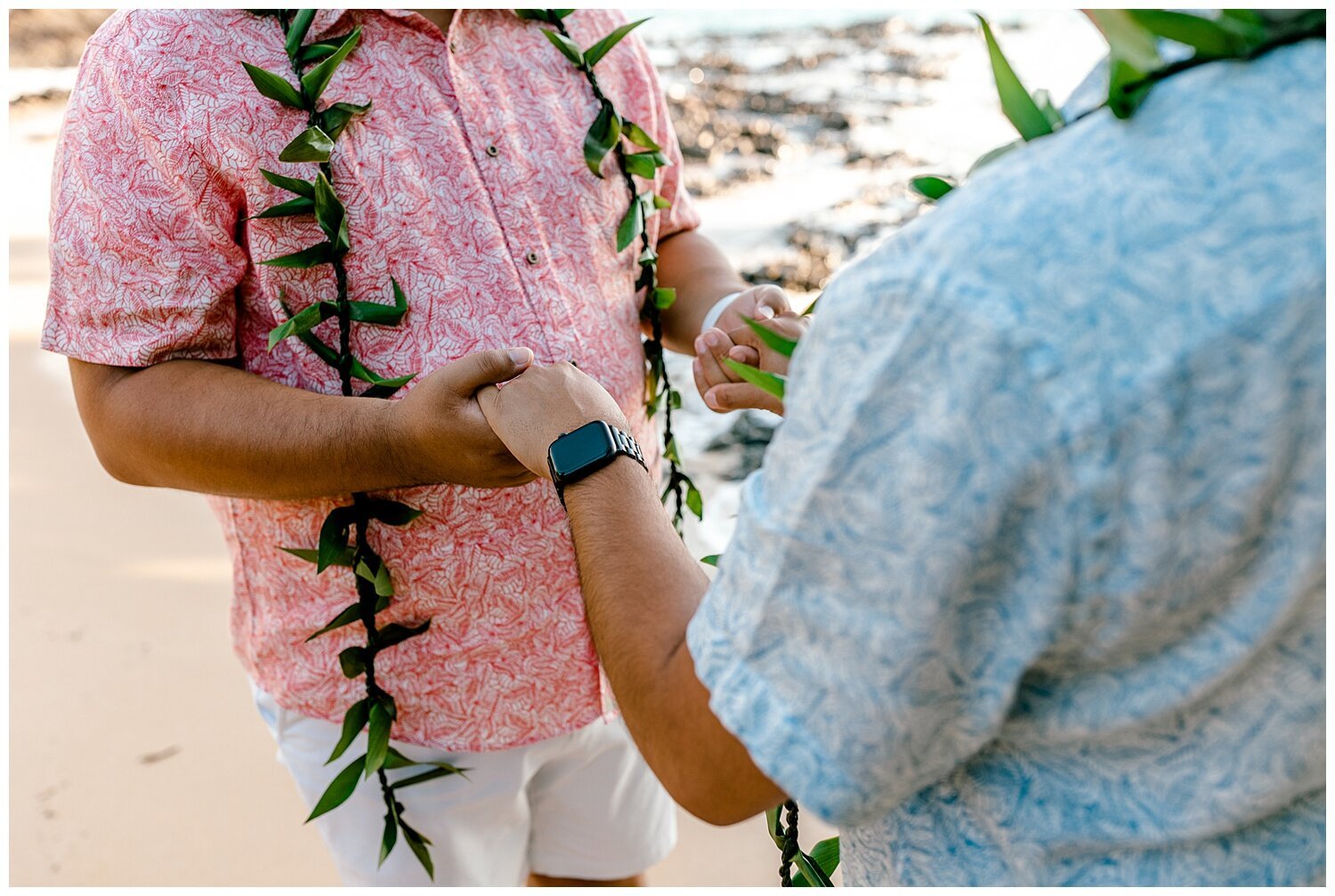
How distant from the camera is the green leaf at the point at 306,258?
137 centimetres

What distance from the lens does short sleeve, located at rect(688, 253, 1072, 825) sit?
0.70 meters

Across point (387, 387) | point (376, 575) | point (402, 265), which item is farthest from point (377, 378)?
point (376, 575)

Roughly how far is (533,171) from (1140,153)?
967 mm

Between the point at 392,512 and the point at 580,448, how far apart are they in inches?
16.8

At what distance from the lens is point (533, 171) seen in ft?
5.04

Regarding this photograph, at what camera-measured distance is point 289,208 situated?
A: 4.40 ft

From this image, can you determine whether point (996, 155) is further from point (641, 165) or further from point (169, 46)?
point (169, 46)

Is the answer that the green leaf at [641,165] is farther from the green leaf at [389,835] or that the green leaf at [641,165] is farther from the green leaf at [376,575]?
the green leaf at [389,835]

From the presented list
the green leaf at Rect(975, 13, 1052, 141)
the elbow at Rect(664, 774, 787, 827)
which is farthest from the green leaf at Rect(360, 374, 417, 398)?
the green leaf at Rect(975, 13, 1052, 141)

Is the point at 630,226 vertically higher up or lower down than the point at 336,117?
lower down

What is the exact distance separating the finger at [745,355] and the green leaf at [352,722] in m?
0.67

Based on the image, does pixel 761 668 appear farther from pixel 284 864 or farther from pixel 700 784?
pixel 284 864

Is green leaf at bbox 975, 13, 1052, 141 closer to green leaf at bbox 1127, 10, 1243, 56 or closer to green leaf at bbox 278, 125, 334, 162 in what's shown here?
green leaf at bbox 1127, 10, 1243, 56

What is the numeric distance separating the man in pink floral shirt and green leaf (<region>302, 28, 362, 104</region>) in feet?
0.13
